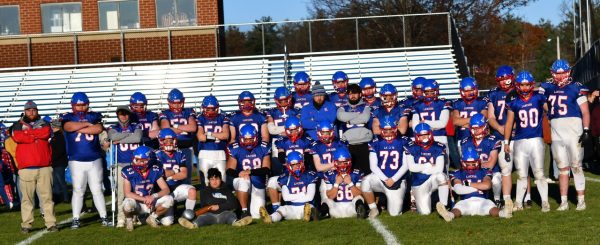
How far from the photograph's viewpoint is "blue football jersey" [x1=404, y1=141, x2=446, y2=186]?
11.3 m

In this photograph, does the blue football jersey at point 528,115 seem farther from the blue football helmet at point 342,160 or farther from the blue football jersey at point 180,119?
the blue football jersey at point 180,119

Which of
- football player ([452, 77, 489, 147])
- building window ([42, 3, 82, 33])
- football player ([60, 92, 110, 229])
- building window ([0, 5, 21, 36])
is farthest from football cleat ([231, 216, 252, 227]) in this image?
building window ([0, 5, 21, 36])

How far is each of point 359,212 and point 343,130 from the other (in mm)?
1709

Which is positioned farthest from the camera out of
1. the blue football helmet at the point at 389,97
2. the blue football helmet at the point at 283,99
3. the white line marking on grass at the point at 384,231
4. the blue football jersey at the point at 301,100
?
the blue football jersey at the point at 301,100

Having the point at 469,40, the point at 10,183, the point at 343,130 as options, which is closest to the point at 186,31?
the point at 10,183

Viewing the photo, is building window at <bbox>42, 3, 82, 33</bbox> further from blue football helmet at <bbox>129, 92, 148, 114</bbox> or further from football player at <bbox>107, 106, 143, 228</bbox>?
football player at <bbox>107, 106, 143, 228</bbox>

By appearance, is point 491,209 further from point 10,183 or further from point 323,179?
point 10,183

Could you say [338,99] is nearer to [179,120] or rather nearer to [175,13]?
[179,120]

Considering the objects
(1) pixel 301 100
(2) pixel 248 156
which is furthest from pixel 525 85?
(2) pixel 248 156

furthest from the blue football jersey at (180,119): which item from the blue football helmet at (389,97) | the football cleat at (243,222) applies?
the blue football helmet at (389,97)

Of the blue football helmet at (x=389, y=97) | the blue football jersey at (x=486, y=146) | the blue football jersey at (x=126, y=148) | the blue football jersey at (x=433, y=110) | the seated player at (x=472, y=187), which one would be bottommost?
the seated player at (x=472, y=187)

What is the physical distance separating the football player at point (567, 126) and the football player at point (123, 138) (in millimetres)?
5013

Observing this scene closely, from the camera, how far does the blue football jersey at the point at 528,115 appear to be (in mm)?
10875

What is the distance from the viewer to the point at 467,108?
39.5 feet
